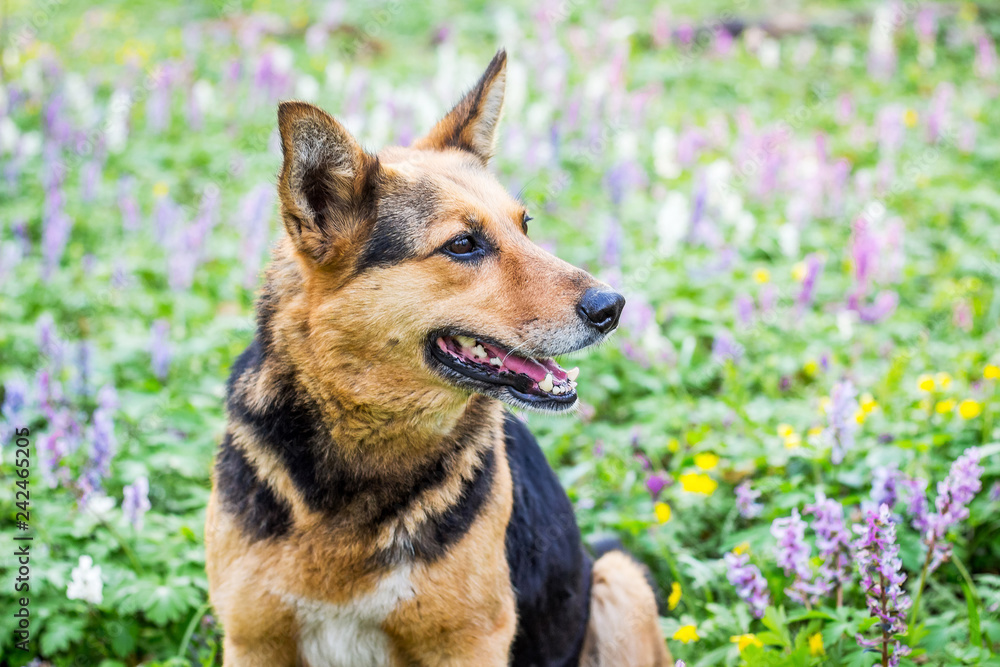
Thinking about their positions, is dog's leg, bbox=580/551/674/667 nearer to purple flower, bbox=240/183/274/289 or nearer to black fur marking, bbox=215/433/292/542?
black fur marking, bbox=215/433/292/542

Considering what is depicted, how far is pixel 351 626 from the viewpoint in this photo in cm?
272

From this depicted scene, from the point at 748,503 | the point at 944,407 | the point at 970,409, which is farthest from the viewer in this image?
the point at 944,407

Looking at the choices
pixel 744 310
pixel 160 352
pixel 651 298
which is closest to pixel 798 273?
pixel 744 310

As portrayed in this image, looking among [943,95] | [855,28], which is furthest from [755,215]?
[855,28]

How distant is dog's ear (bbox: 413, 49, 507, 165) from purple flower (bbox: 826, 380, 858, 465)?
1.95m

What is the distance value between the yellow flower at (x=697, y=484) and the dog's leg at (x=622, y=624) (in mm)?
468

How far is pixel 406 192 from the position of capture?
9.52ft

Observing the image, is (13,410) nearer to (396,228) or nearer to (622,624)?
(396,228)

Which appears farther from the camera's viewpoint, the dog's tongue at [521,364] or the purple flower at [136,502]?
the purple flower at [136,502]

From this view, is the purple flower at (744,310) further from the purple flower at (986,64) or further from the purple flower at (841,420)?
the purple flower at (986,64)

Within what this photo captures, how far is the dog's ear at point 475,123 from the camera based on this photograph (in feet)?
11.1

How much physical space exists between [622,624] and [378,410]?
1522 mm

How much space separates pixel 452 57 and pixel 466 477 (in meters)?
7.64


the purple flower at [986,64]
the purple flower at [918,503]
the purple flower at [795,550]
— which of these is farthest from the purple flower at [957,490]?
the purple flower at [986,64]
